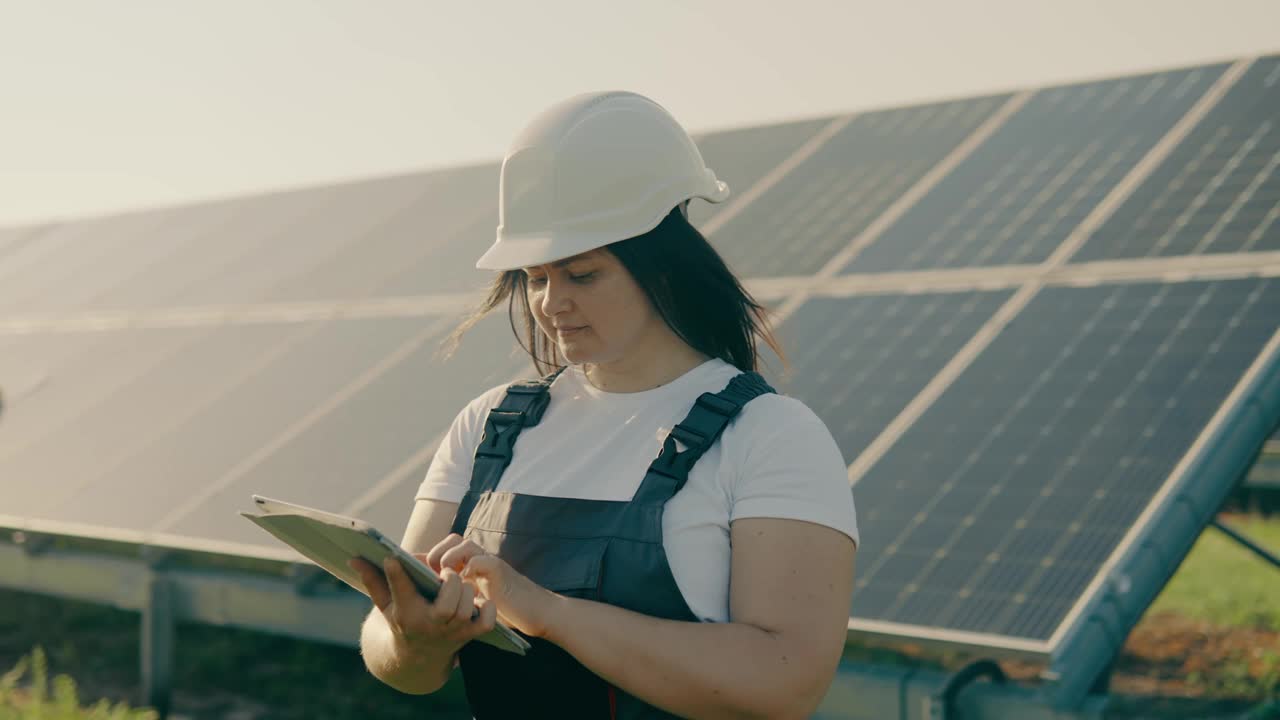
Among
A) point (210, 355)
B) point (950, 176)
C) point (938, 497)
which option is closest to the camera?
point (938, 497)

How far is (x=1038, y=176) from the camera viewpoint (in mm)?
7168

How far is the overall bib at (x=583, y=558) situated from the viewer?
6.76 ft

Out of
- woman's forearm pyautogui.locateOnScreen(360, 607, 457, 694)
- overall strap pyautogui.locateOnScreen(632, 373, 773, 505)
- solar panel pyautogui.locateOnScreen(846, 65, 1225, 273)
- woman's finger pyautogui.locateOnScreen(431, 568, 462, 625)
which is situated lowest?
solar panel pyautogui.locateOnScreen(846, 65, 1225, 273)

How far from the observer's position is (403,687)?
2289 mm

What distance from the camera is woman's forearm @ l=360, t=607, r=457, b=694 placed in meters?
2.15

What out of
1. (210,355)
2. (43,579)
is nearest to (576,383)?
(43,579)

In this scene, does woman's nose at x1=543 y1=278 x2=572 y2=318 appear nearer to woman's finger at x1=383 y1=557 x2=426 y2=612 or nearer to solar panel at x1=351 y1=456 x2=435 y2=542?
woman's finger at x1=383 y1=557 x2=426 y2=612

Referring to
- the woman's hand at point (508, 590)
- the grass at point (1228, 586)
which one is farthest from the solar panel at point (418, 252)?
the woman's hand at point (508, 590)

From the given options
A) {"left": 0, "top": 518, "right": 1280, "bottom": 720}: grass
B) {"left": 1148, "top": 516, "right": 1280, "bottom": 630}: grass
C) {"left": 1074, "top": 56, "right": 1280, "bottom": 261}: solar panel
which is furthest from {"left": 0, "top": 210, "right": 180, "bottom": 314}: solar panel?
{"left": 1148, "top": 516, "right": 1280, "bottom": 630}: grass

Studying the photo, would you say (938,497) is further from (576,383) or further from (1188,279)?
(576,383)

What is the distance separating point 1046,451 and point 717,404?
3022mm

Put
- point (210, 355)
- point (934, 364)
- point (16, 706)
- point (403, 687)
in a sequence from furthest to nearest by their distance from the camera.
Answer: point (210, 355)
point (16, 706)
point (934, 364)
point (403, 687)

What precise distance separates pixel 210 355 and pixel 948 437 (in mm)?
5447

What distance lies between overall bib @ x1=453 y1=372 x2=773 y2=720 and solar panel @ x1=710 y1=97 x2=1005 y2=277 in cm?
495
